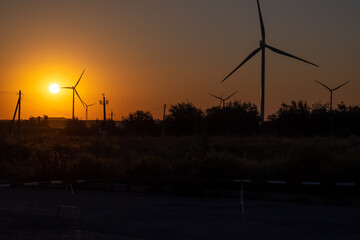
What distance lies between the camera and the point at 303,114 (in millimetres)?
83375

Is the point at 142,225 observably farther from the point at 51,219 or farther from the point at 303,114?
the point at 303,114

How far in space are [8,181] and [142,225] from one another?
1189cm

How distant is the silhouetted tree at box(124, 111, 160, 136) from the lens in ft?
353

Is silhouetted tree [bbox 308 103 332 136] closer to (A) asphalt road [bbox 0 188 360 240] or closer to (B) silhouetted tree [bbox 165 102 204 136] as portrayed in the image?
(B) silhouetted tree [bbox 165 102 204 136]

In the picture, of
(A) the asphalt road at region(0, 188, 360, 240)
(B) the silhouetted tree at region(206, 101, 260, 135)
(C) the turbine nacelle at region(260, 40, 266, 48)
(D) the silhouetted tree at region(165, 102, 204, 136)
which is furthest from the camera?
(D) the silhouetted tree at region(165, 102, 204, 136)

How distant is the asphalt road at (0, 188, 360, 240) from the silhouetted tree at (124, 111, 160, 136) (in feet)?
291

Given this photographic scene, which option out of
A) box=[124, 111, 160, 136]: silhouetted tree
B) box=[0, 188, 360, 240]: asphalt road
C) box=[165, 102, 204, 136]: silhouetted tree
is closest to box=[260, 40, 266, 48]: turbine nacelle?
box=[0, 188, 360, 240]: asphalt road

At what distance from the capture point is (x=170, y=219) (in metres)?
13.6

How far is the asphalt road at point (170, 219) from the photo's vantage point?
37.9 feet

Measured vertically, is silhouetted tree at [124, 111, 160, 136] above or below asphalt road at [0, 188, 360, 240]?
above

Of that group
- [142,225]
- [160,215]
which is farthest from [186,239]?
[160,215]

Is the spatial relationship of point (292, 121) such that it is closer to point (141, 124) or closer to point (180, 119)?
point (180, 119)

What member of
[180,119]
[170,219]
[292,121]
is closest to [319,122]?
[292,121]

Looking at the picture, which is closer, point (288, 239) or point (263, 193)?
point (288, 239)
